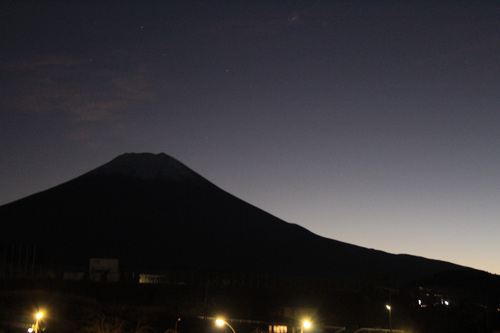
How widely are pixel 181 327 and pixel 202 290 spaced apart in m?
26.2

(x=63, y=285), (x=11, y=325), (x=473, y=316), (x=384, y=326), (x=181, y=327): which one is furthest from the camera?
(x=63, y=285)

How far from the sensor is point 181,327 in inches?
1807

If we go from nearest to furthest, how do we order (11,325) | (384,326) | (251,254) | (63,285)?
(11,325) → (384,326) → (63,285) → (251,254)

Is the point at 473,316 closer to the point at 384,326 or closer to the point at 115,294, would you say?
the point at 384,326

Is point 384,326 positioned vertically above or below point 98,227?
below

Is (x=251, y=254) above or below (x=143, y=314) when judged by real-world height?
above

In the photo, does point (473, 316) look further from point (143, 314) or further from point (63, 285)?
point (63, 285)

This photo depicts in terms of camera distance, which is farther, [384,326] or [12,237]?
[12,237]

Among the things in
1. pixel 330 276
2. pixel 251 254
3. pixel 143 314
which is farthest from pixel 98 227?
pixel 143 314

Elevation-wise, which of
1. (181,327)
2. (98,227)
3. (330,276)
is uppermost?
(98,227)

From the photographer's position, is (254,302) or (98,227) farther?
(98,227)

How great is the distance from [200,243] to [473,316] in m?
144

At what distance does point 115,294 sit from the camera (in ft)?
234

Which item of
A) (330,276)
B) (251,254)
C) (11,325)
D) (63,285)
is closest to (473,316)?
(11,325)
